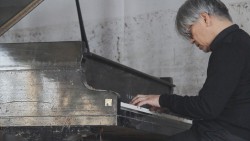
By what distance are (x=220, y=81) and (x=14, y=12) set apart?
158 centimetres

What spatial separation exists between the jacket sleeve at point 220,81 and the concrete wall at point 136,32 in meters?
2.54

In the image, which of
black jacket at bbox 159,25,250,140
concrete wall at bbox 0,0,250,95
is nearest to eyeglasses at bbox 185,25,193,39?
black jacket at bbox 159,25,250,140

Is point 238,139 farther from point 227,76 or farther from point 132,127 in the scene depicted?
point 132,127

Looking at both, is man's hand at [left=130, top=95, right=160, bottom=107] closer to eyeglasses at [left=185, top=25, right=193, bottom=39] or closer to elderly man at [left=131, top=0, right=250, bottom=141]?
elderly man at [left=131, top=0, right=250, bottom=141]

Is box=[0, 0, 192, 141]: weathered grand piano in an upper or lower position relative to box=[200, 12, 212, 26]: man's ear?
lower

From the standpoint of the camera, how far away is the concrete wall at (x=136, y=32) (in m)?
4.86

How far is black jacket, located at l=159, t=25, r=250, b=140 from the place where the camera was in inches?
85.7

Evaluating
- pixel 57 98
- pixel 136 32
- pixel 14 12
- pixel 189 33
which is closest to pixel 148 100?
pixel 189 33

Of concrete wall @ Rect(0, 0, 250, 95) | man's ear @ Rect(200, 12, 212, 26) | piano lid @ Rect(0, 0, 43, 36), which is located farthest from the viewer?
concrete wall @ Rect(0, 0, 250, 95)

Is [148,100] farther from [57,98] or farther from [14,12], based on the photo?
[14,12]

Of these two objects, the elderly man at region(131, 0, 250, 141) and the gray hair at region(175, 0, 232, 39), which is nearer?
the elderly man at region(131, 0, 250, 141)

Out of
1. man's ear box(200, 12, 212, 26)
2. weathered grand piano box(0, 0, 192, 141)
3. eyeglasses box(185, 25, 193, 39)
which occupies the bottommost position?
weathered grand piano box(0, 0, 192, 141)

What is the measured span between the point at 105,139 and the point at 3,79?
1.01 meters

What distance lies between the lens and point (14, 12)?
126 inches
